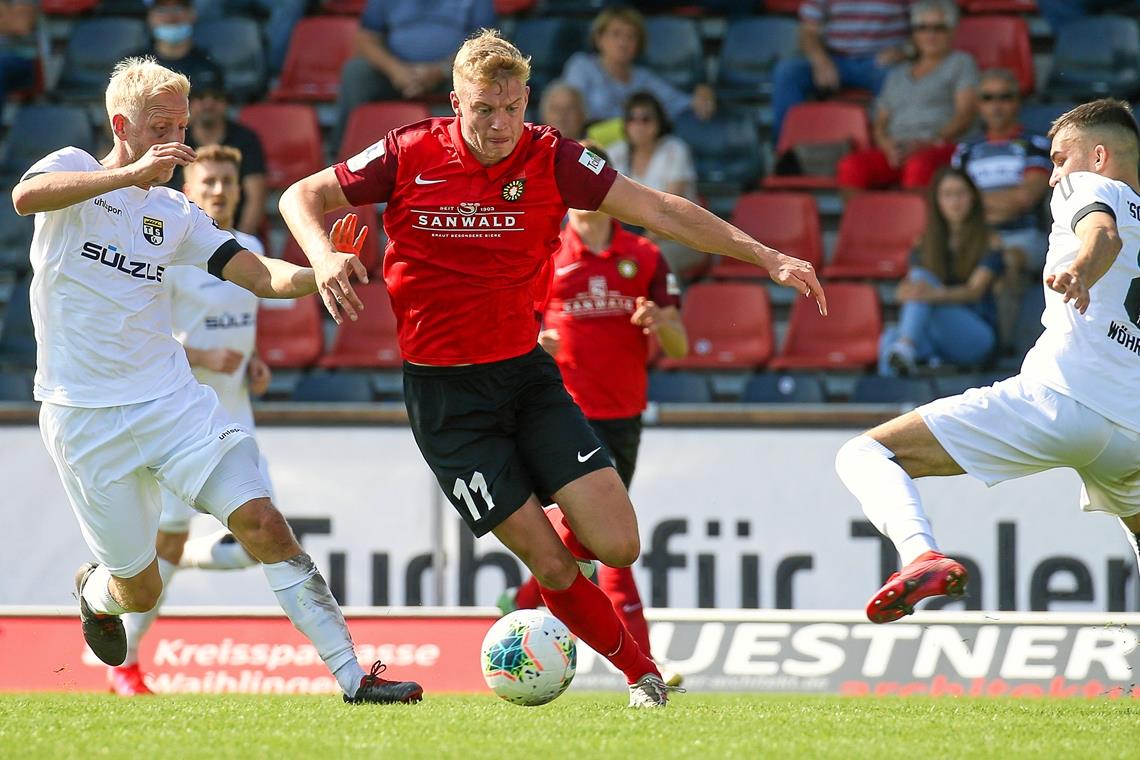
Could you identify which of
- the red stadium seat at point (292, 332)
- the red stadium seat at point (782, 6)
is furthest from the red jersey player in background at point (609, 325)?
the red stadium seat at point (782, 6)

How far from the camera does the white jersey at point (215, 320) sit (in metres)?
8.64

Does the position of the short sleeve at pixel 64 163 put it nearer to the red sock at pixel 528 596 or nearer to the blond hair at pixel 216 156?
the blond hair at pixel 216 156

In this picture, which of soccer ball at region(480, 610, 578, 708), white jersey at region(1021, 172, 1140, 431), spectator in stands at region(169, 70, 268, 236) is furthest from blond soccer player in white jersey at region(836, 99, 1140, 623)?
spectator in stands at region(169, 70, 268, 236)

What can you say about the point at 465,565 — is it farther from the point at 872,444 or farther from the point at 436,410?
the point at 872,444

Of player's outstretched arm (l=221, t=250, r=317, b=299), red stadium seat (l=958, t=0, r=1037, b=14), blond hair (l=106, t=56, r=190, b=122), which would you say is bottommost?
player's outstretched arm (l=221, t=250, r=317, b=299)

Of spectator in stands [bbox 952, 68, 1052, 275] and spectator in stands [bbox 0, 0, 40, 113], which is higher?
spectator in stands [bbox 0, 0, 40, 113]

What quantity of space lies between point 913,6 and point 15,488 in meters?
8.54

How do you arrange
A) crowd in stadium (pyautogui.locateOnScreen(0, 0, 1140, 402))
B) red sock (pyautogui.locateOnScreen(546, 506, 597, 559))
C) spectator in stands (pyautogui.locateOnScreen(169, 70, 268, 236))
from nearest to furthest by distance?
1. red sock (pyautogui.locateOnScreen(546, 506, 597, 559))
2. crowd in stadium (pyautogui.locateOnScreen(0, 0, 1140, 402))
3. spectator in stands (pyautogui.locateOnScreen(169, 70, 268, 236))

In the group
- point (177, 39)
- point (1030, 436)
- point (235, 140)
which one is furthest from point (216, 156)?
point (177, 39)

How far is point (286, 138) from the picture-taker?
14.3 meters

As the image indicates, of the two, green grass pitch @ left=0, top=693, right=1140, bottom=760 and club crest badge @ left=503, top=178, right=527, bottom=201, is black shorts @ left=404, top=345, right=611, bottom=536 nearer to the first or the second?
club crest badge @ left=503, top=178, right=527, bottom=201

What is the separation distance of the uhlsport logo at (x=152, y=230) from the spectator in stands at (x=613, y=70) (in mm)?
7520

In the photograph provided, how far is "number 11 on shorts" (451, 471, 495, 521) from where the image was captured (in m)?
6.43

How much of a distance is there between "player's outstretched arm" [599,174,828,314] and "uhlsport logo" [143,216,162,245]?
1.84m
